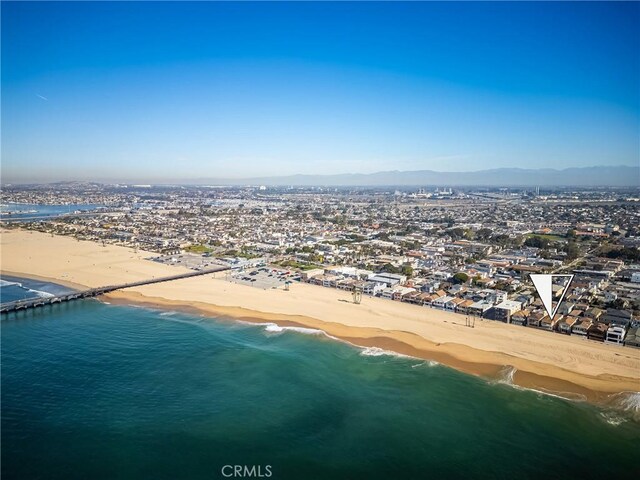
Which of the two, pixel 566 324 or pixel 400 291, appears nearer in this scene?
pixel 566 324

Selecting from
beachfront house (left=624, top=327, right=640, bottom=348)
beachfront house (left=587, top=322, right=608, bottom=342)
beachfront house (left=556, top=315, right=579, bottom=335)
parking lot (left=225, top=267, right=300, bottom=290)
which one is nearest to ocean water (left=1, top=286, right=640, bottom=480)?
beachfront house (left=624, top=327, right=640, bottom=348)

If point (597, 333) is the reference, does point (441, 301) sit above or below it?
above

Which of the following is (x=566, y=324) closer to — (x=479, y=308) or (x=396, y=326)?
(x=479, y=308)

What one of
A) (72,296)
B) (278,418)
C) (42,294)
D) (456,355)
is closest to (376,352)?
(456,355)

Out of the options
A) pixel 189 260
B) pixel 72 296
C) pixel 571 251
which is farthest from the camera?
pixel 571 251

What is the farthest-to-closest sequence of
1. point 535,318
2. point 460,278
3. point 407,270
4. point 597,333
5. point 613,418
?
1. point 407,270
2. point 460,278
3. point 535,318
4. point 597,333
5. point 613,418

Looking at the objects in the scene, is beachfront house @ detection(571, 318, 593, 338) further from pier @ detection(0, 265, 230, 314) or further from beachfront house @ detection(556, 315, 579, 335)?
pier @ detection(0, 265, 230, 314)

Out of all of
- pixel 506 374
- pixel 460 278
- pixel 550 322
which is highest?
pixel 460 278

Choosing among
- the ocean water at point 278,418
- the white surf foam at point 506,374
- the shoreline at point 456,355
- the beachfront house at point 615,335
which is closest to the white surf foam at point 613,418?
the ocean water at point 278,418
